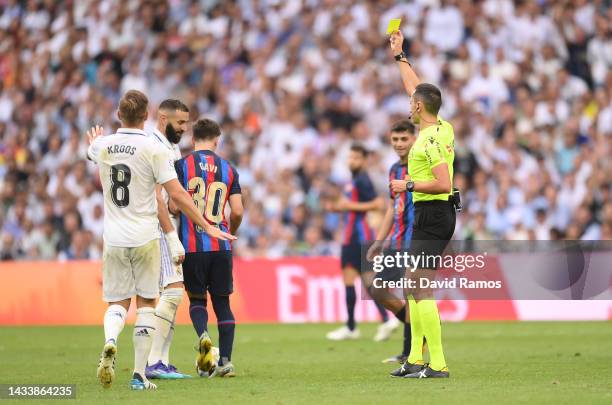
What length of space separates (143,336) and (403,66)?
3.60 metres

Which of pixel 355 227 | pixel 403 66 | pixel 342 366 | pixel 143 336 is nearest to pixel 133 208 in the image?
pixel 143 336

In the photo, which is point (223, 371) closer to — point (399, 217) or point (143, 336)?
point (143, 336)

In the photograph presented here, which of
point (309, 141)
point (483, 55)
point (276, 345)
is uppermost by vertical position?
point (483, 55)

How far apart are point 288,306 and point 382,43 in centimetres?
731

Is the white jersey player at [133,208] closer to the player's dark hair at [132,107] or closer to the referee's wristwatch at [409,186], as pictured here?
the player's dark hair at [132,107]

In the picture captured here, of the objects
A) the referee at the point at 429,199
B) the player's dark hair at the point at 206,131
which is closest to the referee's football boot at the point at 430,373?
the referee at the point at 429,199

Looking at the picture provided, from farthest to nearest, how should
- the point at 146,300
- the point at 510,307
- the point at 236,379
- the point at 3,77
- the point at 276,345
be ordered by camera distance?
1. the point at 3,77
2. the point at 510,307
3. the point at 276,345
4. the point at 236,379
5. the point at 146,300

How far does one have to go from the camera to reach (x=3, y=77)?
2616cm

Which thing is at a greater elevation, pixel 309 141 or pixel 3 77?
pixel 3 77

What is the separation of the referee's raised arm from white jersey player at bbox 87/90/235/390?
253 cm

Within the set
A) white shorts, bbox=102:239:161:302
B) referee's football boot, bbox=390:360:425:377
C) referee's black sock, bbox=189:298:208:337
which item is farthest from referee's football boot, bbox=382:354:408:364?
white shorts, bbox=102:239:161:302

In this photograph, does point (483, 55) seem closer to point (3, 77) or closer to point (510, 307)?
point (510, 307)

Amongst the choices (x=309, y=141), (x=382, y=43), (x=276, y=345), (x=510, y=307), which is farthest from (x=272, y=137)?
(x=276, y=345)

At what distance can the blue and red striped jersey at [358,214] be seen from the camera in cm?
1623
